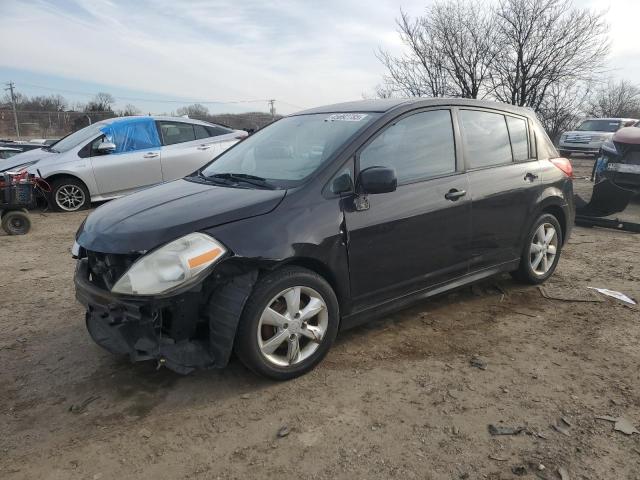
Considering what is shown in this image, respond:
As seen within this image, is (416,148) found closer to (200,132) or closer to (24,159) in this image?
(200,132)

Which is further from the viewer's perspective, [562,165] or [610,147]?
[610,147]

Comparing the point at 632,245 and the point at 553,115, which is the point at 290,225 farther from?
the point at 553,115

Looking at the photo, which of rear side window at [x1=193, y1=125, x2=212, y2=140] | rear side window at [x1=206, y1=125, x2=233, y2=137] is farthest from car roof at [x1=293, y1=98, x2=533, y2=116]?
rear side window at [x1=206, y1=125, x2=233, y2=137]

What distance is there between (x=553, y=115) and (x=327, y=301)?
76.5 feet

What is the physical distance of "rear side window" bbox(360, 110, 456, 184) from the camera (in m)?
3.50

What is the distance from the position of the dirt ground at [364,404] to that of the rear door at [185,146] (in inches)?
212

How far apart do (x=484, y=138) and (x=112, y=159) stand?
22.8 ft

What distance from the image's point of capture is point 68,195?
29.3 ft

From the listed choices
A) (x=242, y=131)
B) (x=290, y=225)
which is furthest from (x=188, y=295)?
(x=242, y=131)

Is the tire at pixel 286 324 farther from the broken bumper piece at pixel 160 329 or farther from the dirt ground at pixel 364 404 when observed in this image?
the broken bumper piece at pixel 160 329

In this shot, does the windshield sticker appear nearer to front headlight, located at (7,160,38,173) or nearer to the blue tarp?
the blue tarp

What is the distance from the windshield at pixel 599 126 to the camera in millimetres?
21172

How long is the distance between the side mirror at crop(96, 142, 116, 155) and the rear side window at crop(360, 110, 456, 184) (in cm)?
669

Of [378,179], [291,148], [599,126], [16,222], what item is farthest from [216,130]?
[599,126]
